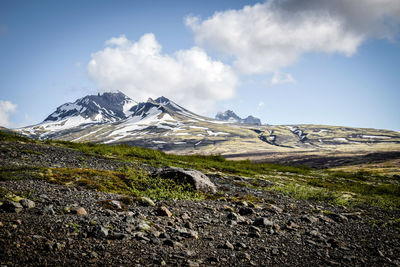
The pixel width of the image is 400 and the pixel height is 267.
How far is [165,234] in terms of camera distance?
708cm

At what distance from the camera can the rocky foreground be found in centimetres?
545

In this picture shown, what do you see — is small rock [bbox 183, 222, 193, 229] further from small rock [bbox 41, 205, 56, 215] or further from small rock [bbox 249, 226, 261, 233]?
small rock [bbox 41, 205, 56, 215]

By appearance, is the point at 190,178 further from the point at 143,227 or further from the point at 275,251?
the point at 275,251

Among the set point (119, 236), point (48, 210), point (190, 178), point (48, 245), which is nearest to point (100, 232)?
point (119, 236)

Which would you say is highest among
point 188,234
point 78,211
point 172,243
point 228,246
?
point 78,211

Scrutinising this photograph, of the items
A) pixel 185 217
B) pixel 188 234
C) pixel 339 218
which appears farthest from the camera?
pixel 339 218

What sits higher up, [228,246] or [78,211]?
[78,211]

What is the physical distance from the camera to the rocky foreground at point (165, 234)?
5445 millimetres

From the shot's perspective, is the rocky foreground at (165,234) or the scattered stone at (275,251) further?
the scattered stone at (275,251)

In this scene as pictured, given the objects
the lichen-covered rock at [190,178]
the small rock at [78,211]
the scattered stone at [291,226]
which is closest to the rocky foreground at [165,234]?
the small rock at [78,211]

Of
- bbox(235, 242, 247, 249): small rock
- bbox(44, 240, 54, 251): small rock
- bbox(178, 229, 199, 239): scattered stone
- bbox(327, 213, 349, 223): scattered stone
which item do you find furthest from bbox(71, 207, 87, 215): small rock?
bbox(327, 213, 349, 223): scattered stone

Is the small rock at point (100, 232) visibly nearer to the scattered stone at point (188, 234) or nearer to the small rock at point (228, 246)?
the scattered stone at point (188, 234)

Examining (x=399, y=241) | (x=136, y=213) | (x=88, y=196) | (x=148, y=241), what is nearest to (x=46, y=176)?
(x=88, y=196)

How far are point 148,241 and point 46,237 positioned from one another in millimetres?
2654
